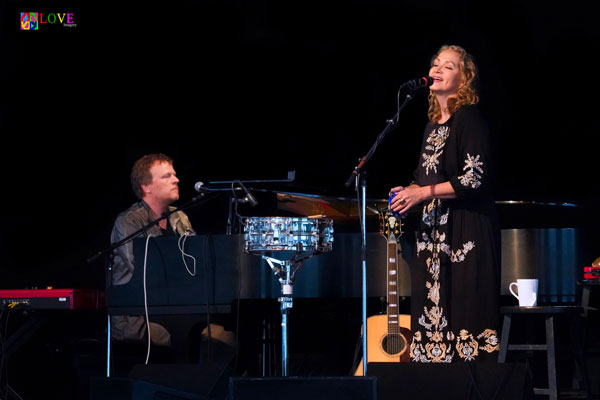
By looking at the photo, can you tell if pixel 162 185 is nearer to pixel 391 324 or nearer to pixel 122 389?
pixel 391 324

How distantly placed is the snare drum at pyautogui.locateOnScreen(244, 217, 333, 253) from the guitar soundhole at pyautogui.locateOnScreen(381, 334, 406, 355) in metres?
0.95

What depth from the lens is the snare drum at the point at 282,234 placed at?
3.54 m

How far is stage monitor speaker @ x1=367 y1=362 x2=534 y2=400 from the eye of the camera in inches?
118

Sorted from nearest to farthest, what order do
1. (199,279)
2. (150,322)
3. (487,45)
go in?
(199,279)
(150,322)
(487,45)

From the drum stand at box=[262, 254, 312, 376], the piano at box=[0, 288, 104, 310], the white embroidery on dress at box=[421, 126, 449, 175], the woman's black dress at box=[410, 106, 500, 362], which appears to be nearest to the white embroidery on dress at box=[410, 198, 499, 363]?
the woman's black dress at box=[410, 106, 500, 362]

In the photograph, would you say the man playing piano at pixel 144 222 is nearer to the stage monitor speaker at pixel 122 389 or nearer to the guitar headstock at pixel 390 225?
the guitar headstock at pixel 390 225

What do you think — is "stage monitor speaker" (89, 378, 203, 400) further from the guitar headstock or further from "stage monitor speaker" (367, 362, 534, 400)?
the guitar headstock

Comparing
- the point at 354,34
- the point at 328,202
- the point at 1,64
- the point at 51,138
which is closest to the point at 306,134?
the point at 354,34

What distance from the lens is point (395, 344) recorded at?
4293 millimetres

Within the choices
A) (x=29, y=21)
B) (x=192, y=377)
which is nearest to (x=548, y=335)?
(x=192, y=377)

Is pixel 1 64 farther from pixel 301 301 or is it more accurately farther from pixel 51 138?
pixel 301 301

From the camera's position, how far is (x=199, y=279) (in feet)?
13.8

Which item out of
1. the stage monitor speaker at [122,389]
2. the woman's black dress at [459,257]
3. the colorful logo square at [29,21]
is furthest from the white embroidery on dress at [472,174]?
the colorful logo square at [29,21]

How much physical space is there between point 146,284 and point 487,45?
307 centimetres
